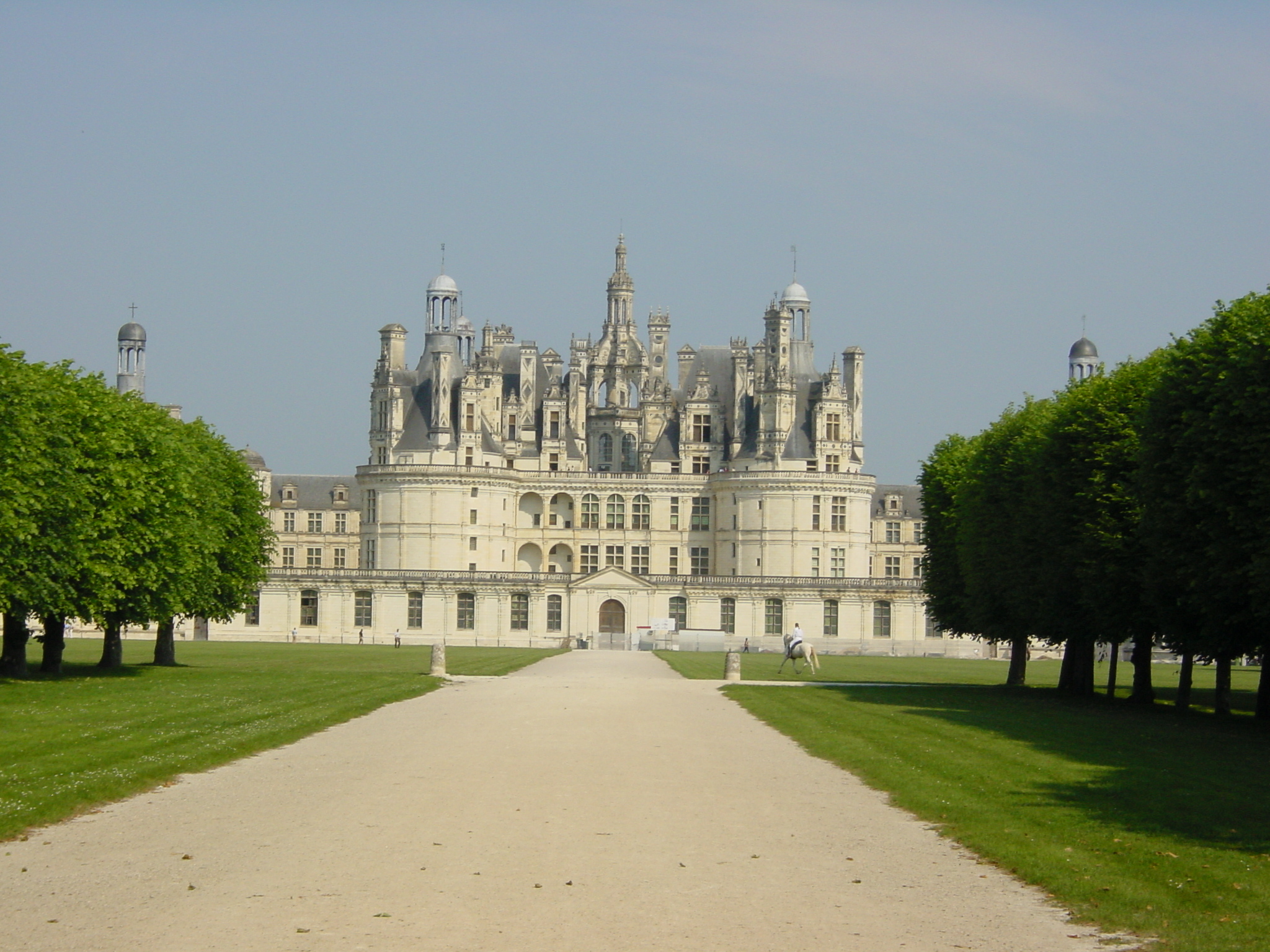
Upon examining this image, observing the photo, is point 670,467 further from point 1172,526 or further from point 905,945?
point 905,945

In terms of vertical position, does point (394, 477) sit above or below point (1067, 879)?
above

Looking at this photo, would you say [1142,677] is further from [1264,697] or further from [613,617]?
[613,617]

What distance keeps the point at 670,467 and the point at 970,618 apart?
5421 cm

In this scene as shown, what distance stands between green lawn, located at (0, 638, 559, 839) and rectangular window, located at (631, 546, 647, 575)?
49.6 m

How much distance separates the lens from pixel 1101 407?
40656mm

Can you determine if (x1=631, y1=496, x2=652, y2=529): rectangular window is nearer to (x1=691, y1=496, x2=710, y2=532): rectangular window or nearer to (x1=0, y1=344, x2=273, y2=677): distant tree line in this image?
(x1=691, y1=496, x2=710, y2=532): rectangular window

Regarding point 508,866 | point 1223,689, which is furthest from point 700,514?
point 508,866

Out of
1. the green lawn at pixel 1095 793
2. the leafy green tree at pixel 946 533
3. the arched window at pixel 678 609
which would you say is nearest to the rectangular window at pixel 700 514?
the arched window at pixel 678 609

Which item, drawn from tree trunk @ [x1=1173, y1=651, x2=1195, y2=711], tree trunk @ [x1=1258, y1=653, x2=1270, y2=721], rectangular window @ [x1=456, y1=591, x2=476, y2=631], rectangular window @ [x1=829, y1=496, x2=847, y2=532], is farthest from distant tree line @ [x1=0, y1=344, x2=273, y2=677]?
rectangular window @ [x1=829, y1=496, x2=847, y2=532]

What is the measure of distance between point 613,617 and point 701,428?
560 inches

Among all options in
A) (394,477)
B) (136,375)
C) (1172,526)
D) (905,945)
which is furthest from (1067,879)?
(136,375)

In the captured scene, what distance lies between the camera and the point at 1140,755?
24.7 metres

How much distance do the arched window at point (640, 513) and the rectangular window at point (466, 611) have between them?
12.6 meters

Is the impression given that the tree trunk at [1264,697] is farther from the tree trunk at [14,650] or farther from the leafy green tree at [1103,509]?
the tree trunk at [14,650]
